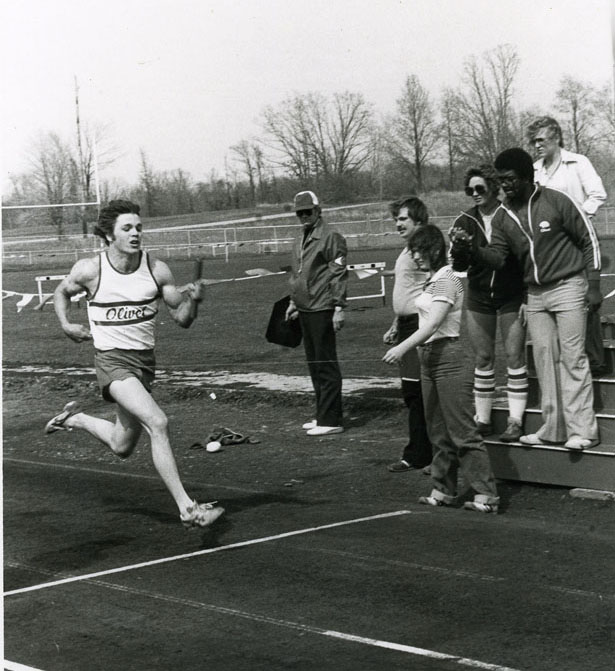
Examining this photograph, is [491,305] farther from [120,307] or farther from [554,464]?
[120,307]

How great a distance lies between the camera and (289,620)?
16.7 feet

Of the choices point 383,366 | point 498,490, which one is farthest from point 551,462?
point 383,366

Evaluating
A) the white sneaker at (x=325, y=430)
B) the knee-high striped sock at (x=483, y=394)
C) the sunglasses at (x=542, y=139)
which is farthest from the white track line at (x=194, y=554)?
the white sneaker at (x=325, y=430)

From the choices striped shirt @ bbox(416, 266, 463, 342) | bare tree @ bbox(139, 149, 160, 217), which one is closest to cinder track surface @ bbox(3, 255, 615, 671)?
striped shirt @ bbox(416, 266, 463, 342)

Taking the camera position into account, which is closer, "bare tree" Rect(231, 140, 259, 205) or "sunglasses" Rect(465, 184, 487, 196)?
"sunglasses" Rect(465, 184, 487, 196)

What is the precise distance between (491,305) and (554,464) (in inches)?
47.3

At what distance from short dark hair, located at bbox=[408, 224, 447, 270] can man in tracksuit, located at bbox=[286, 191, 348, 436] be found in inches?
110

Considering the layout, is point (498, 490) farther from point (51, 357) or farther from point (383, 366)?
point (51, 357)

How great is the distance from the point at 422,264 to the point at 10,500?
3647 mm

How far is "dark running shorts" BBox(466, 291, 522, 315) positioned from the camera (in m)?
7.89

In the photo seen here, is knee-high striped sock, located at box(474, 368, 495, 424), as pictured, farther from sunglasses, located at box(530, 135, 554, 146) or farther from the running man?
the running man

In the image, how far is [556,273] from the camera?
24.4 ft

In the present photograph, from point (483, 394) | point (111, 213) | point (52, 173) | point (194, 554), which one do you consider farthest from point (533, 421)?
point (52, 173)

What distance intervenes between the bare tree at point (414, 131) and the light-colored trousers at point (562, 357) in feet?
82.7
